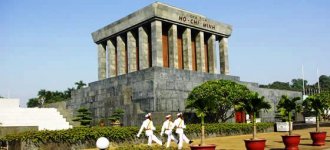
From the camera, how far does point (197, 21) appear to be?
38188 millimetres

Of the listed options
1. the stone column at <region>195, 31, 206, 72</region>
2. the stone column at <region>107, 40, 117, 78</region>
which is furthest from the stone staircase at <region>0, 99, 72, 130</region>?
the stone column at <region>195, 31, 206, 72</region>

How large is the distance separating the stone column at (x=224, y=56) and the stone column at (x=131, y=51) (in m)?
10.0

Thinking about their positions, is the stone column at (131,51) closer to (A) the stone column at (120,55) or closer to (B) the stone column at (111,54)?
(A) the stone column at (120,55)

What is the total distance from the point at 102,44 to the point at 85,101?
931 centimetres

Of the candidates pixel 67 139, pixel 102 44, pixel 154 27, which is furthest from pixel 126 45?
pixel 67 139

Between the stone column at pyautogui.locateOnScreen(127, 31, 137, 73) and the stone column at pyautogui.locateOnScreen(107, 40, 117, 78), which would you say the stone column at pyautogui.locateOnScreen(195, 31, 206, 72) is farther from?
the stone column at pyautogui.locateOnScreen(107, 40, 117, 78)

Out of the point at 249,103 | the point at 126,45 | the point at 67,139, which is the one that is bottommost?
the point at 67,139

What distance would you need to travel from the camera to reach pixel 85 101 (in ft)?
121

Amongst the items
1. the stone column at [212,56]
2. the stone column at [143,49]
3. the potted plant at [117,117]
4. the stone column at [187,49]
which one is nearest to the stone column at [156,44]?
the stone column at [143,49]

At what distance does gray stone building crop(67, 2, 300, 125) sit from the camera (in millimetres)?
29641

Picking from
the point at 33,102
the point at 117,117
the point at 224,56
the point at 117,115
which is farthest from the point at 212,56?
the point at 33,102

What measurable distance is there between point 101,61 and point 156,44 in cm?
1157

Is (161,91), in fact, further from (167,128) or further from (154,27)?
(167,128)

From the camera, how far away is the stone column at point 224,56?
4128 centimetres
